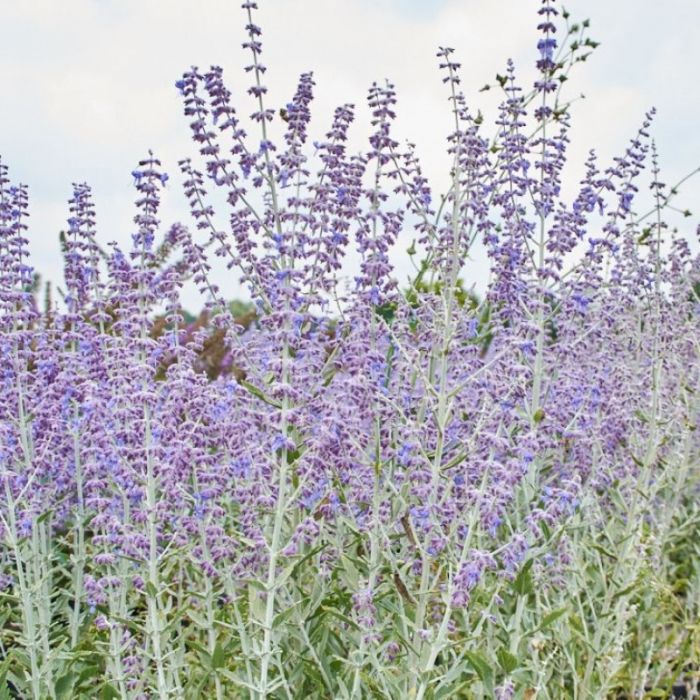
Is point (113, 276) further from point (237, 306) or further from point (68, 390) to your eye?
point (237, 306)

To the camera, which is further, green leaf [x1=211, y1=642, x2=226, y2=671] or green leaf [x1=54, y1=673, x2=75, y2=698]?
green leaf [x1=54, y1=673, x2=75, y2=698]

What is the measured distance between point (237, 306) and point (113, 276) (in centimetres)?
3196

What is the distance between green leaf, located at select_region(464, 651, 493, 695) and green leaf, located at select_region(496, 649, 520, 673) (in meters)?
0.11

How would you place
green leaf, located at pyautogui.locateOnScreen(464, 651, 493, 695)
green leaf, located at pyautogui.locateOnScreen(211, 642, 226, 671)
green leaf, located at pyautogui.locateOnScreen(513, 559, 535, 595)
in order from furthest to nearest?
1. green leaf, located at pyautogui.locateOnScreen(513, 559, 535, 595)
2. green leaf, located at pyautogui.locateOnScreen(211, 642, 226, 671)
3. green leaf, located at pyautogui.locateOnScreen(464, 651, 493, 695)

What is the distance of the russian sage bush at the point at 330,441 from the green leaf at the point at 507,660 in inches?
0.6

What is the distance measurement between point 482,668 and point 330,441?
1.22 meters

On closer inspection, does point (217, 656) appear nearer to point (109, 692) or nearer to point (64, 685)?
point (109, 692)

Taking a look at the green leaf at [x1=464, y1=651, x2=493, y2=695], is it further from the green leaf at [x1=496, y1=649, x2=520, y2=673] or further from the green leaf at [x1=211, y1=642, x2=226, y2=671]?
the green leaf at [x1=211, y1=642, x2=226, y2=671]

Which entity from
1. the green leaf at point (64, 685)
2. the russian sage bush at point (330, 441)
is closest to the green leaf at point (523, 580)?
the russian sage bush at point (330, 441)

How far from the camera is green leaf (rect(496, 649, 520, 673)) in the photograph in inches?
179

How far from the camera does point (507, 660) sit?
14.9ft

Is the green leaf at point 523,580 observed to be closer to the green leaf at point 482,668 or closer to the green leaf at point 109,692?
the green leaf at point 482,668

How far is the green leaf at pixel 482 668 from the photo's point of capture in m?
4.34

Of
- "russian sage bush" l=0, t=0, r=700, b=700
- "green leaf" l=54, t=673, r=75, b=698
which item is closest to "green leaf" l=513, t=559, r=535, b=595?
"russian sage bush" l=0, t=0, r=700, b=700
